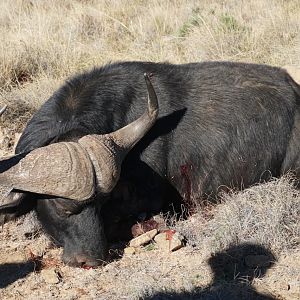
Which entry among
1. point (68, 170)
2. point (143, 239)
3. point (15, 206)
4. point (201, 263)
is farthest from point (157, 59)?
point (68, 170)

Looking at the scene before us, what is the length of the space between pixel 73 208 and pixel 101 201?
0.78 feet

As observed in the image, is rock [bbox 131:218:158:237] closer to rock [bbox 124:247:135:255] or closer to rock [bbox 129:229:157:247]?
rock [bbox 129:229:157:247]

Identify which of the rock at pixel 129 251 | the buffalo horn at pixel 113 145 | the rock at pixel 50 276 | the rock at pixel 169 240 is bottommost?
the rock at pixel 129 251

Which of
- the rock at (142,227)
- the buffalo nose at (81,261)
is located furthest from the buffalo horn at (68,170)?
the rock at (142,227)

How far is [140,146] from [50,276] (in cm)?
120

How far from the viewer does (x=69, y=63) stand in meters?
8.71

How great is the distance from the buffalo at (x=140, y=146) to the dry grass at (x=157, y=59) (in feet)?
0.89

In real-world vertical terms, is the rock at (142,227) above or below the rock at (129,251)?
above

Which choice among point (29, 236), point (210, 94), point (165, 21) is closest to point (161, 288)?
point (29, 236)

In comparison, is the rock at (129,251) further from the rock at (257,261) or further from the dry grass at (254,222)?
the rock at (257,261)

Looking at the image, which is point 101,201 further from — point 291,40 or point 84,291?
point 291,40

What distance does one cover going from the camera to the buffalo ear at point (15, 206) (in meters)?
4.20

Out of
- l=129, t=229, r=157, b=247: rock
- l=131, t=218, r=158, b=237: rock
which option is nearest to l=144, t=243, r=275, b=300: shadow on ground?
l=129, t=229, r=157, b=247: rock

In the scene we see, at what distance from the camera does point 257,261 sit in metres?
4.36
